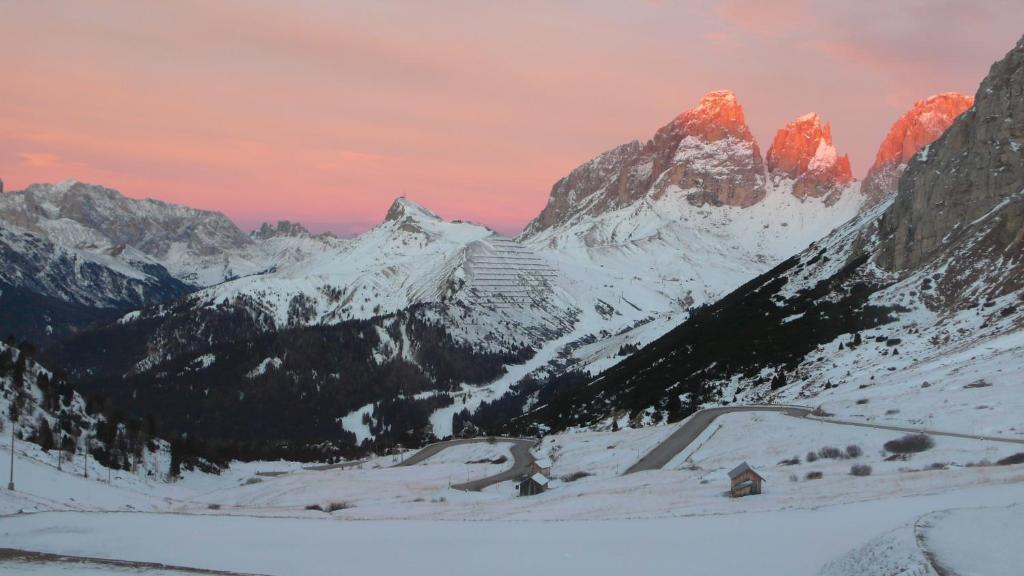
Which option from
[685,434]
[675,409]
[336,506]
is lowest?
[336,506]

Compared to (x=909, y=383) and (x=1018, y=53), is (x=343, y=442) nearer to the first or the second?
(x=909, y=383)

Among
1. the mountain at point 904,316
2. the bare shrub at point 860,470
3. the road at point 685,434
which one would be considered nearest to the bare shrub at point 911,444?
the bare shrub at point 860,470

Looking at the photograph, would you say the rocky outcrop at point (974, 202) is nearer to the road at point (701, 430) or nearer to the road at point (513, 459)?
the road at point (701, 430)

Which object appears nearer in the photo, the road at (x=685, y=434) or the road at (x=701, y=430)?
the road at (x=701, y=430)

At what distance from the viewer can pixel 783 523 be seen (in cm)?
3888

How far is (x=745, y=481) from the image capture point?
163 feet

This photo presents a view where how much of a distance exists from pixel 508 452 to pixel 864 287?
2566 inches

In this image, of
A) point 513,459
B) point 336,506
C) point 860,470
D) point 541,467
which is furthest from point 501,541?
point 513,459

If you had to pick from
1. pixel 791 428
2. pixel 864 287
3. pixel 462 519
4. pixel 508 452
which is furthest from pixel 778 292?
pixel 462 519

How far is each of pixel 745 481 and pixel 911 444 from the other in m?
15.8

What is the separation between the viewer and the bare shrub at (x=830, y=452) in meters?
60.5

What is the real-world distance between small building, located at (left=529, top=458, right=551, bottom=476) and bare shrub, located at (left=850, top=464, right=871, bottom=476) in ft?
93.1

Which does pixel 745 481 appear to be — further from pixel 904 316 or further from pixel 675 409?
pixel 904 316

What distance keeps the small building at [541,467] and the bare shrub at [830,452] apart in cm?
2399
